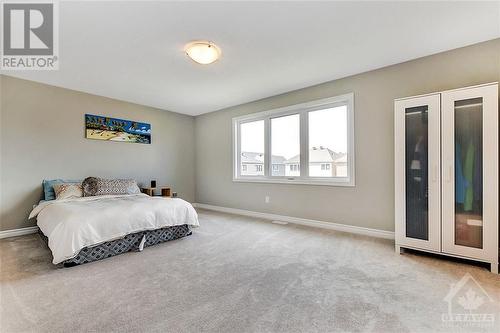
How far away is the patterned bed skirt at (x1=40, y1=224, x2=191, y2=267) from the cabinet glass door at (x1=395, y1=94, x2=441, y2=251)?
297 cm

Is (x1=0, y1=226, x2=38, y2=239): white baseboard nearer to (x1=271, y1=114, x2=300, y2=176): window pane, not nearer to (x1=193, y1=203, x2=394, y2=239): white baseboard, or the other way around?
(x1=193, y1=203, x2=394, y2=239): white baseboard

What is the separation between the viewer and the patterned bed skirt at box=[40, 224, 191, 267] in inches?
101

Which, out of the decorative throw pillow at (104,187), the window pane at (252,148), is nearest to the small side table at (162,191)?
the decorative throw pillow at (104,187)

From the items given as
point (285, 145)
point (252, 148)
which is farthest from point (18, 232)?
point (285, 145)

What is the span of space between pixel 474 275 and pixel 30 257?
15.6 feet

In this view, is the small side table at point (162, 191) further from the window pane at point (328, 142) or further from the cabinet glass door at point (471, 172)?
the cabinet glass door at point (471, 172)

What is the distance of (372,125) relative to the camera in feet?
11.6

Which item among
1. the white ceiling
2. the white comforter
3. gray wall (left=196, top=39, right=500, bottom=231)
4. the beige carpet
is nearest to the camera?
the beige carpet

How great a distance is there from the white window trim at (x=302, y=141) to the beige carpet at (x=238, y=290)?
50.3 inches

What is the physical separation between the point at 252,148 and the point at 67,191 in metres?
3.43

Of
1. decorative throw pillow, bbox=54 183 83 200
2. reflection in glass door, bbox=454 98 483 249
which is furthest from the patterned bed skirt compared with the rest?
reflection in glass door, bbox=454 98 483 249

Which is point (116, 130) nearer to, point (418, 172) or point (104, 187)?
point (104, 187)

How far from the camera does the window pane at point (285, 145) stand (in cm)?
448

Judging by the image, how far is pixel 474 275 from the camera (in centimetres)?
224
